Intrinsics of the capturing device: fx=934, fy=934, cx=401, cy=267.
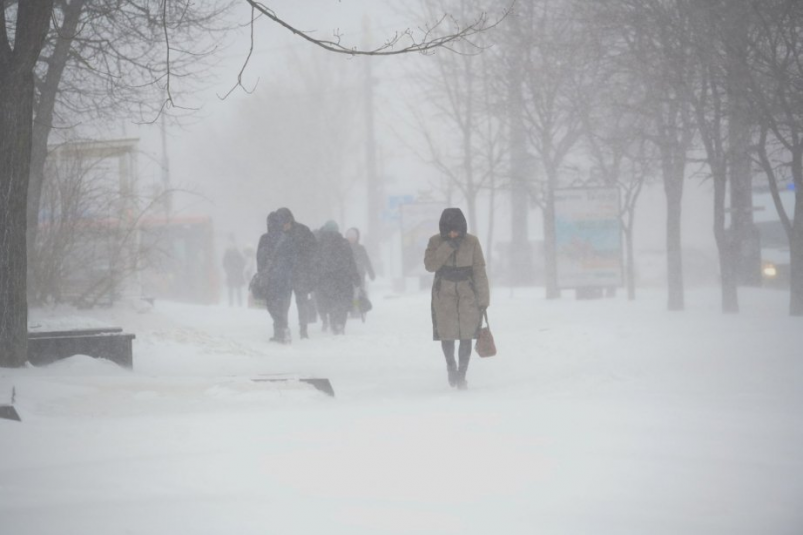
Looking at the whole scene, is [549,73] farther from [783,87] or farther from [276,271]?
[276,271]

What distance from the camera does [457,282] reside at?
8.48 metres

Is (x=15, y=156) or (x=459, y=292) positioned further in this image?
(x=459, y=292)

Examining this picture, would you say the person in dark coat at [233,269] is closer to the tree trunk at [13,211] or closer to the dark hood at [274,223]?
the dark hood at [274,223]

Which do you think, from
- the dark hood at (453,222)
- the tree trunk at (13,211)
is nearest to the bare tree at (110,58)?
the tree trunk at (13,211)

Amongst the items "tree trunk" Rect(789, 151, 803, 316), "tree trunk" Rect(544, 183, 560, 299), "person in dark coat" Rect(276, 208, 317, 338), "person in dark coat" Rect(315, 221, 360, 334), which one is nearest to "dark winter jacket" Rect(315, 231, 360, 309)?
"person in dark coat" Rect(315, 221, 360, 334)

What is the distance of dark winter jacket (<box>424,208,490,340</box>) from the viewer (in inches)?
332

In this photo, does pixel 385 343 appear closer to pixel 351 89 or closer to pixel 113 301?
pixel 113 301

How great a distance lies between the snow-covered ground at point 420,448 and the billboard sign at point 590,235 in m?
7.78

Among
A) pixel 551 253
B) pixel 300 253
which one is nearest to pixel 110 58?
pixel 300 253

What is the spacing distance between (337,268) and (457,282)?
6750 mm

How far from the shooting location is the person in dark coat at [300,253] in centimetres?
1378

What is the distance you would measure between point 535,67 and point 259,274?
9.11 meters

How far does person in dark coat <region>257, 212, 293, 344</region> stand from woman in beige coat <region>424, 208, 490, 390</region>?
541cm

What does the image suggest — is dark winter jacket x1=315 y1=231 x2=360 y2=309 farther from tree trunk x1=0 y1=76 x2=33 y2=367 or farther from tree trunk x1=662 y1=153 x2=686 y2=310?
tree trunk x1=0 y1=76 x2=33 y2=367
